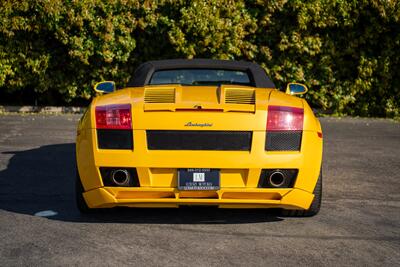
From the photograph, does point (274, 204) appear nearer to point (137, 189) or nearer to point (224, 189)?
point (224, 189)

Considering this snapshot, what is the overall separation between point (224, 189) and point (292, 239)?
59 cm

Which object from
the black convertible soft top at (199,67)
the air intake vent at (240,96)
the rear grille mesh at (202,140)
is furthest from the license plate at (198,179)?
the black convertible soft top at (199,67)

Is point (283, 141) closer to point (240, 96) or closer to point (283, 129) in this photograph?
point (283, 129)

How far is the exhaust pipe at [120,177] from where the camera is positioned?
218 inches

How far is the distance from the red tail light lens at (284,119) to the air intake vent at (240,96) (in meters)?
0.20

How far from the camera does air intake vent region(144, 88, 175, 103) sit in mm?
5754

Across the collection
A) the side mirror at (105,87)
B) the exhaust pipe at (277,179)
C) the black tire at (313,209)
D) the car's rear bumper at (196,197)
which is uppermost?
the side mirror at (105,87)

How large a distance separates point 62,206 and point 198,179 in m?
1.52

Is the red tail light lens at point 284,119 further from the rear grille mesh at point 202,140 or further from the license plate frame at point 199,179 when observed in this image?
the license plate frame at point 199,179

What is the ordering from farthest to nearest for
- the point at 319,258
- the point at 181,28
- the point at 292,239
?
the point at 181,28 < the point at 292,239 < the point at 319,258

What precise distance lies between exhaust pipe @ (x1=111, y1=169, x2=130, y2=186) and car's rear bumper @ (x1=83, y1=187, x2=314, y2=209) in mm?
44

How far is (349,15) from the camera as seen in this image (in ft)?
49.3

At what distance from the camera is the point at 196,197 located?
5555 mm

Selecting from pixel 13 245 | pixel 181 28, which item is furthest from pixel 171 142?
pixel 181 28
